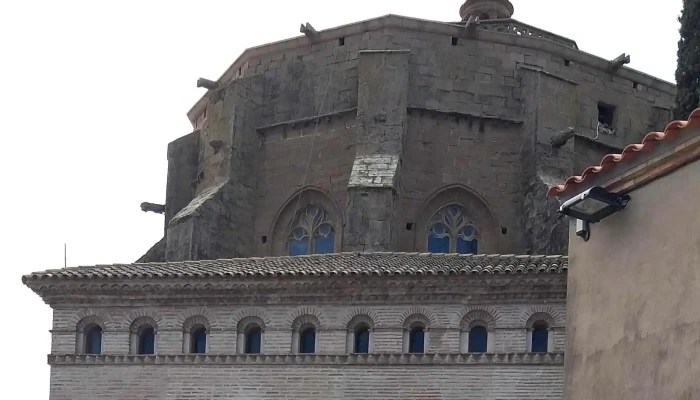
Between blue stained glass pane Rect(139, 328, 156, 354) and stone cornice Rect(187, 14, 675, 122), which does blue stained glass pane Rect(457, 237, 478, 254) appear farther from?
blue stained glass pane Rect(139, 328, 156, 354)

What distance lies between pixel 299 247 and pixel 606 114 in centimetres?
659

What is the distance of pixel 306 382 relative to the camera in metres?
18.1

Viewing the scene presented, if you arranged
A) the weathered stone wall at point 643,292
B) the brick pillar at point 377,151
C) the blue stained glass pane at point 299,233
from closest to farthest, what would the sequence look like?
the weathered stone wall at point 643,292, the brick pillar at point 377,151, the blue stained glass pane at point 299,233

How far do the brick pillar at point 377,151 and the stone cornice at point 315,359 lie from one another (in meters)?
3.70

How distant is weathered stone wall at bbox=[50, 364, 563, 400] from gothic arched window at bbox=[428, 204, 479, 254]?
6111 millimetres

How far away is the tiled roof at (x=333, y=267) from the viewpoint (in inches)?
701

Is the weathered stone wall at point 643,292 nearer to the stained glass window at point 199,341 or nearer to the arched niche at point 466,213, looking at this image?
the stained glass window at point 199,341

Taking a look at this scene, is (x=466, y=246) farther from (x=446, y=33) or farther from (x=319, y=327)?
(x=319, y=327)

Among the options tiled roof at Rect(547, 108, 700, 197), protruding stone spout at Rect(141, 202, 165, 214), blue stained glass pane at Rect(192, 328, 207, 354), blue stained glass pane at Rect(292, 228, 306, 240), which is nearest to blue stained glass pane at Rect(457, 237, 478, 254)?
blue stained glass pane at Rect(292, 228, 306, 240)

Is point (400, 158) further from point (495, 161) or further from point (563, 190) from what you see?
point (563, 190)

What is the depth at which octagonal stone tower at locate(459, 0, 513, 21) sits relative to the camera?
28.0 m

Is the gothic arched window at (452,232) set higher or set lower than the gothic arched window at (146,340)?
higher

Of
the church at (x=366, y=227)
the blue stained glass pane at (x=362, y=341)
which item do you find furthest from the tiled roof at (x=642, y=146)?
the blue stained glass pane at (x=362, y=341)

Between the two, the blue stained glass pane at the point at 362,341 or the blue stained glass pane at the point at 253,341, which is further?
the blue stained glass pane at the point at 253,341
